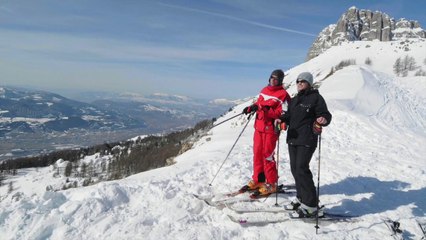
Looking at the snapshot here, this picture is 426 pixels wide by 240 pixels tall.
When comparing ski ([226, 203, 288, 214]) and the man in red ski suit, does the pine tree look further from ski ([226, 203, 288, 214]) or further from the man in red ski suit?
ski ([226, 203, 288, 214])

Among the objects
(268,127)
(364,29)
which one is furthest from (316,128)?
(364,29)

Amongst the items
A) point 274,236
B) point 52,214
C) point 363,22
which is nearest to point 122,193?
point 52,214

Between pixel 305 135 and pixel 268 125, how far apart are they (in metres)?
1.27

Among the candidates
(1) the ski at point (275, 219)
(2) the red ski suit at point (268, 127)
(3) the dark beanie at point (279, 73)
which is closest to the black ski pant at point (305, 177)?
(1) the ski at point (275, 219)

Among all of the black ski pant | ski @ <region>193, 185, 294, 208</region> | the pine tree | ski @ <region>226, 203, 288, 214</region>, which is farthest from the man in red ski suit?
the pine tree

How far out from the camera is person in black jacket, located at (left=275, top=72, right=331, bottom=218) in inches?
289

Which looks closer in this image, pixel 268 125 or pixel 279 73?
pixel 279 73

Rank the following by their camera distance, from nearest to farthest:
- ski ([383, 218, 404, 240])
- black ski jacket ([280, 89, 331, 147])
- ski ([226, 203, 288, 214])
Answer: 1. ski ([383, 218, 404, 240])
2. black ski jacket ([280, 89, 331, 147])
3. ski ([226, 203, 288, 214])

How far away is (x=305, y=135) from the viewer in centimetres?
739

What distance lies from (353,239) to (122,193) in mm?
5025

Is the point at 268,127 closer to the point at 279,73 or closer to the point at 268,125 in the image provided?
the point at 268,125

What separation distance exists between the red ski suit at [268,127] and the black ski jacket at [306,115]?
72 centimetres

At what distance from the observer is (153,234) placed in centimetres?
661

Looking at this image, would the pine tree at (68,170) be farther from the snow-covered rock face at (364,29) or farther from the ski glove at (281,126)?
the ski glove at (281,126)
